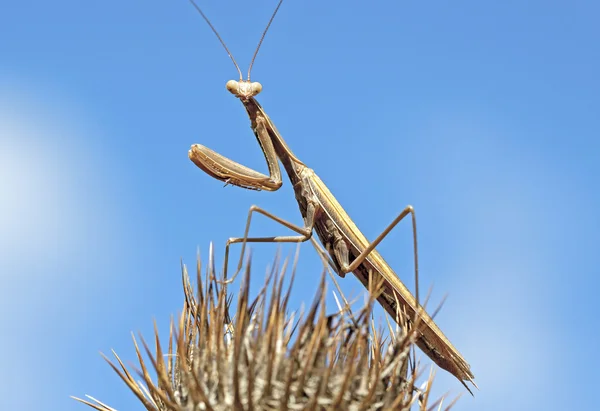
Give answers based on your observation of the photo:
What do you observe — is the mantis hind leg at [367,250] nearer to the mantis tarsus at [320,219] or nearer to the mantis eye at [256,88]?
the mantis tarsus at [320,219]

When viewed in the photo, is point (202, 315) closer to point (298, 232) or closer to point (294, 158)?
point (298, 232)

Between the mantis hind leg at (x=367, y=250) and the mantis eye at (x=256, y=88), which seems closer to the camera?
the mantis hind leg at (x=367, y=250)

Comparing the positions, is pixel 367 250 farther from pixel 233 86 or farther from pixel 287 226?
pixel 233 86

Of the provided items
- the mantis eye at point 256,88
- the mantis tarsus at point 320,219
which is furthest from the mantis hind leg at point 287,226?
the mantis eye at point 256,88

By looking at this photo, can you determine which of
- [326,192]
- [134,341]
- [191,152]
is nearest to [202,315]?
[134,341]

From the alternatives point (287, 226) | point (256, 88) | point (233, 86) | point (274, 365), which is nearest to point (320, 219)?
point (287, 226)

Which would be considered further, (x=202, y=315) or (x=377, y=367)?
(x=202, y=315)
